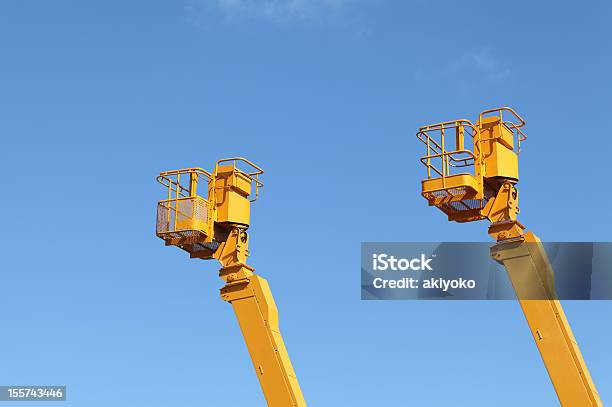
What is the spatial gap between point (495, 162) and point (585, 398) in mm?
4221

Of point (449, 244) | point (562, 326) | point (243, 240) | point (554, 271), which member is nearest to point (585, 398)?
point (562, 326)

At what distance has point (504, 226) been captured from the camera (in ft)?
56.0

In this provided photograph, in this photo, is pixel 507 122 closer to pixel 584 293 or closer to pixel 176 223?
pixel 584 293

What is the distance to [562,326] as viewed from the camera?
642 inches

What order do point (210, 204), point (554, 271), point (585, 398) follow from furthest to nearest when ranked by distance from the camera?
point (210, 204), point (554, 271), point (585, 398)

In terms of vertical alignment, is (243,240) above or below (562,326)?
above

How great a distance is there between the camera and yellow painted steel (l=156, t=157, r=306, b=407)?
17.3m

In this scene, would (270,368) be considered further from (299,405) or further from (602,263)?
(602,263)

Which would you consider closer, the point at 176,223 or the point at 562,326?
the point at 562,326

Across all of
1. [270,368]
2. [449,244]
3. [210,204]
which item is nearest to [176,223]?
[210,204]

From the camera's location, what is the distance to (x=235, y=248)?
18125 millimetres

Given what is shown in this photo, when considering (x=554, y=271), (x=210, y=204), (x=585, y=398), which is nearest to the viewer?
(x=585, y=398)

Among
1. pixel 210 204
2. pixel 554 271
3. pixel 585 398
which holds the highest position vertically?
pixel 210 204

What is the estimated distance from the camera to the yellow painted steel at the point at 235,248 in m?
17.3
